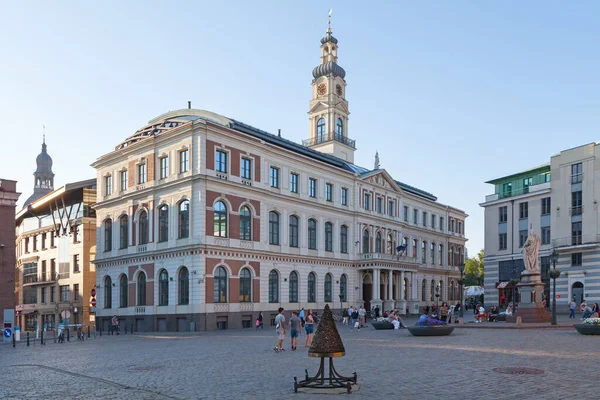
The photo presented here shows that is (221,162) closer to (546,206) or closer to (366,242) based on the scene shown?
(366,242)

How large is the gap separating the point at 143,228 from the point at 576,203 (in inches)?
1678

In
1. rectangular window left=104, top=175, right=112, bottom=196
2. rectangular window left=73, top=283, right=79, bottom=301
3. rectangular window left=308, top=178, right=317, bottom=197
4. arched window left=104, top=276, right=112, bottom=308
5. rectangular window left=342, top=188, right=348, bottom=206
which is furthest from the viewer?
rectangular window left=73, top=283, right=79, bottom=301

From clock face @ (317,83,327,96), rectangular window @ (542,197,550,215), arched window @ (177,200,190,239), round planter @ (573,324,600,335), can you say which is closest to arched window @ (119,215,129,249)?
arched window @ (177,200,190,239)

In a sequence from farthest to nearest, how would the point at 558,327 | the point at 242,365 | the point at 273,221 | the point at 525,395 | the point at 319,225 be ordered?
the point at 319,225 < the point at 273,221 < the point at 558,327 < the point at 242,365 < the point at 525,395

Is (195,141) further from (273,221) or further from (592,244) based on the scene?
(592,244)

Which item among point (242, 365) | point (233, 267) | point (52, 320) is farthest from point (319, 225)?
point (242, 365)

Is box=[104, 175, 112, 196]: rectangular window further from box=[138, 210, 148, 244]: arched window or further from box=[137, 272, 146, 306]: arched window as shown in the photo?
box=[137, 272, 146, 306]: arched window

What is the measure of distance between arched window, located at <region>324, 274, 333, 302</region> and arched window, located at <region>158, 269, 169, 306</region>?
58.5 feet

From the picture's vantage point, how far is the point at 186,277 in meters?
49.5

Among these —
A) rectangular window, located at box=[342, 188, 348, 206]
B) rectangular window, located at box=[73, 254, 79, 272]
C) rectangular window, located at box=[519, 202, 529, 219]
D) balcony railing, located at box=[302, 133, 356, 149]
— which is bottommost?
rectangular window, located at box=[73, 254, 79, 272]

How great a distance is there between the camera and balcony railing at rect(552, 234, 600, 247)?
5996cm

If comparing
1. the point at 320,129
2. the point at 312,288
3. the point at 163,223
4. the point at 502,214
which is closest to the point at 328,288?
the point at 312,288

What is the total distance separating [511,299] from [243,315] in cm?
3382

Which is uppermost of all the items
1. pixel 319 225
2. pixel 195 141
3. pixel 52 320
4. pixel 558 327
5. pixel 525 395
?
pixel 195 141
